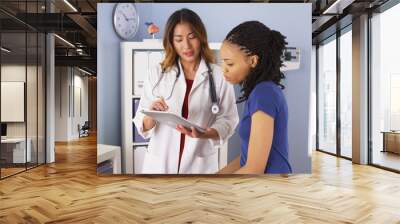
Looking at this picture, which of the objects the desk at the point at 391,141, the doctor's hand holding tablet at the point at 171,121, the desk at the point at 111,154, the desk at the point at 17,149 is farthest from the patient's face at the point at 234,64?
the desk at the point at 17,149

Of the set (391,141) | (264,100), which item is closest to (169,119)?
(264,100)

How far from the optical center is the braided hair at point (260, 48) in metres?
5.90

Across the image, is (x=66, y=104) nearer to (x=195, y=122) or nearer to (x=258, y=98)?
(x=195, y=122)

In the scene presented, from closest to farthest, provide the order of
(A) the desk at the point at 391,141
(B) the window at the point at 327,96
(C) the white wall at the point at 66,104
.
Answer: (A) the desk at the point at 391,141 < (B) the window at the point at 327,96 < (C) the white wall at the point at 66,104

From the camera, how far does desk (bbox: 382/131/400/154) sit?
719cm

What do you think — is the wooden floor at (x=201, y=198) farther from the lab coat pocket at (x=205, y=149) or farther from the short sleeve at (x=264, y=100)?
the short sleeve at (x=264, y=100)

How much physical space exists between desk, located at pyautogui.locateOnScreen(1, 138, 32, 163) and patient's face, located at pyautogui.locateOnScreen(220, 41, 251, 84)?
3.91 meters

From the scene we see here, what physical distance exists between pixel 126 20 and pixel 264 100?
2408 mm

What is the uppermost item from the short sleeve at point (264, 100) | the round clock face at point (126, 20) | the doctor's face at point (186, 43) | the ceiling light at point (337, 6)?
the ceiling light at point (337, 6)

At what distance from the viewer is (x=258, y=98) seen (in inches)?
231

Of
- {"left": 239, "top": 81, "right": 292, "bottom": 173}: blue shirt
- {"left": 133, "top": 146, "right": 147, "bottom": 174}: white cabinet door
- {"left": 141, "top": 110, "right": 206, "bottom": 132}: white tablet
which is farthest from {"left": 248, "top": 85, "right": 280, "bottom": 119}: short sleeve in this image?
{"left": 133, "top": 146, "right": 147, "bottom": 174}: white cabinet door

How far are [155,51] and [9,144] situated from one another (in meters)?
3.13

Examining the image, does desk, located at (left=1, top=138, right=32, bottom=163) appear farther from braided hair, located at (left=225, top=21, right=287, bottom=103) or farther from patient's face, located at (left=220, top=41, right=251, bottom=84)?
braided hair, located at (left=225, top=21, right=287, bottom=103)

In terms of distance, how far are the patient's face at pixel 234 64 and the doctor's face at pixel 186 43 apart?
0.40 meters
